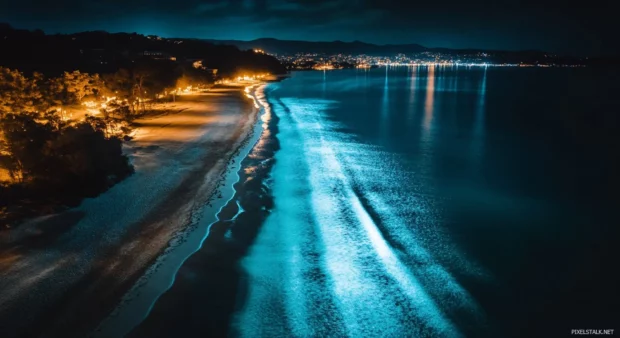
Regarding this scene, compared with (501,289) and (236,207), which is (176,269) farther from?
(501,289)

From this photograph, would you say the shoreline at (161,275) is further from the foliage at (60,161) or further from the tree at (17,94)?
the tree at (17,94)

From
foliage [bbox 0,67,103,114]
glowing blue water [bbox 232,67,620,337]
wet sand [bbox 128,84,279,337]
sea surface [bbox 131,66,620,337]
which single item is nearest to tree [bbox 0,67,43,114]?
foliage [bbox 0,67,103,114]

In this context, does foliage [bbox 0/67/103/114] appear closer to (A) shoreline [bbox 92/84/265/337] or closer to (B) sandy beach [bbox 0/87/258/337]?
(B) sandy beach [bbox 0/87/258/337]

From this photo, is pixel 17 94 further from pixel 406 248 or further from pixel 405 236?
pixel 406 248

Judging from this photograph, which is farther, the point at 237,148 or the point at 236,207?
the point at 237,148

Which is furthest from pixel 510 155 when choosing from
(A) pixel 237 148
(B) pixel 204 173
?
(B) pixel 204 173

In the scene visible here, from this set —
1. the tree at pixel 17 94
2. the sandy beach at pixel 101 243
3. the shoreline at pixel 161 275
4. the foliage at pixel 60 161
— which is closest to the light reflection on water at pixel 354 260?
the shoreline at pixel 161 275
